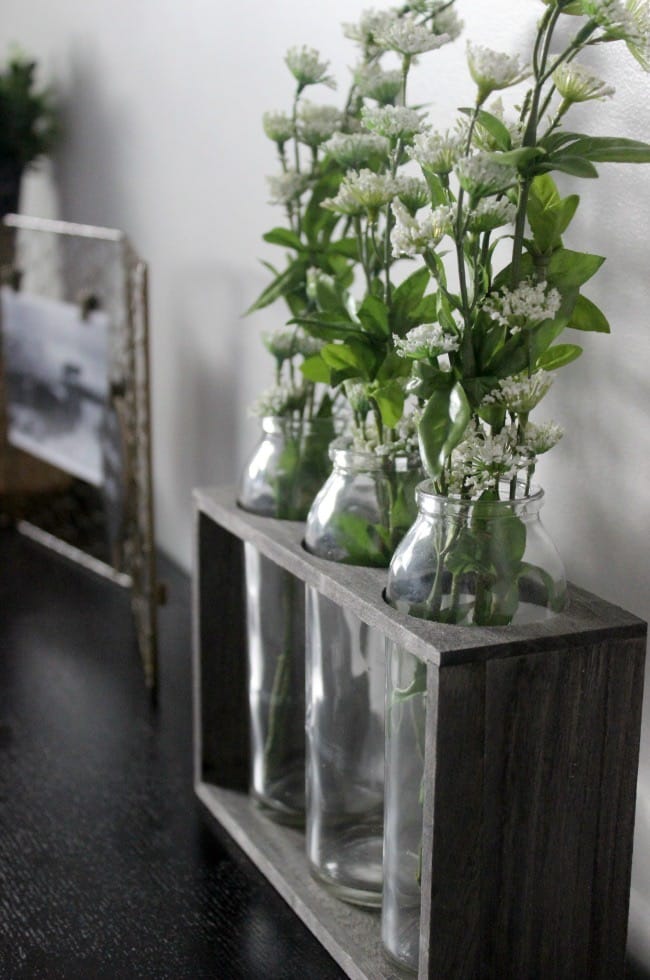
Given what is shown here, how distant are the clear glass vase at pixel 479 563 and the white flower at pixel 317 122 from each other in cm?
28

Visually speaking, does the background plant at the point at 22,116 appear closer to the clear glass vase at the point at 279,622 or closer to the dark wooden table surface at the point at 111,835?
the dark wooden table surface at the point at 111,835

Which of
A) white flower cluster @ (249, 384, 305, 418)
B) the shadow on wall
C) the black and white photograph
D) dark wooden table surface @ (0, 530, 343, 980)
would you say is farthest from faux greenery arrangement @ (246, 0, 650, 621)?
the shadow on wall

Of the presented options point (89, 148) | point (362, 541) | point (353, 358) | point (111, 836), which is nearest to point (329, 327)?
point (353, 358)

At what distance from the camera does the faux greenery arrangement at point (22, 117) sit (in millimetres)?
1564

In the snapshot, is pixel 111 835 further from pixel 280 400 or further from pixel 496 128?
pixel 496 128

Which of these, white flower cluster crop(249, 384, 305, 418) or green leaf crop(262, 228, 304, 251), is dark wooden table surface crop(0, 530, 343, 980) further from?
green leaf crop(262, 228, 304, 251)

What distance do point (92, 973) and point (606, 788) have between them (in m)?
0.33

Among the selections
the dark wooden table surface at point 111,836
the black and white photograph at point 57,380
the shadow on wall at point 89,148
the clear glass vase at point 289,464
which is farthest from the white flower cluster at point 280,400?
the shadow on wall at point 89,148

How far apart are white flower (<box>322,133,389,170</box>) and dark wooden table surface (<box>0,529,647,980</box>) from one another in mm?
483

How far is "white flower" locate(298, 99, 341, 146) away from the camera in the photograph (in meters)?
0.78

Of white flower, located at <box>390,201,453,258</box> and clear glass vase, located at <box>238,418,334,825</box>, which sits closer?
white flower, located at <box>390,201,453,258</box>

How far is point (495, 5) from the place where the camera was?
79 cm

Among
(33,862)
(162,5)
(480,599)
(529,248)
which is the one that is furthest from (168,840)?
(162,5)

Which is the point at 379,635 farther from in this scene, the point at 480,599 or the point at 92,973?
the point at 92,973
